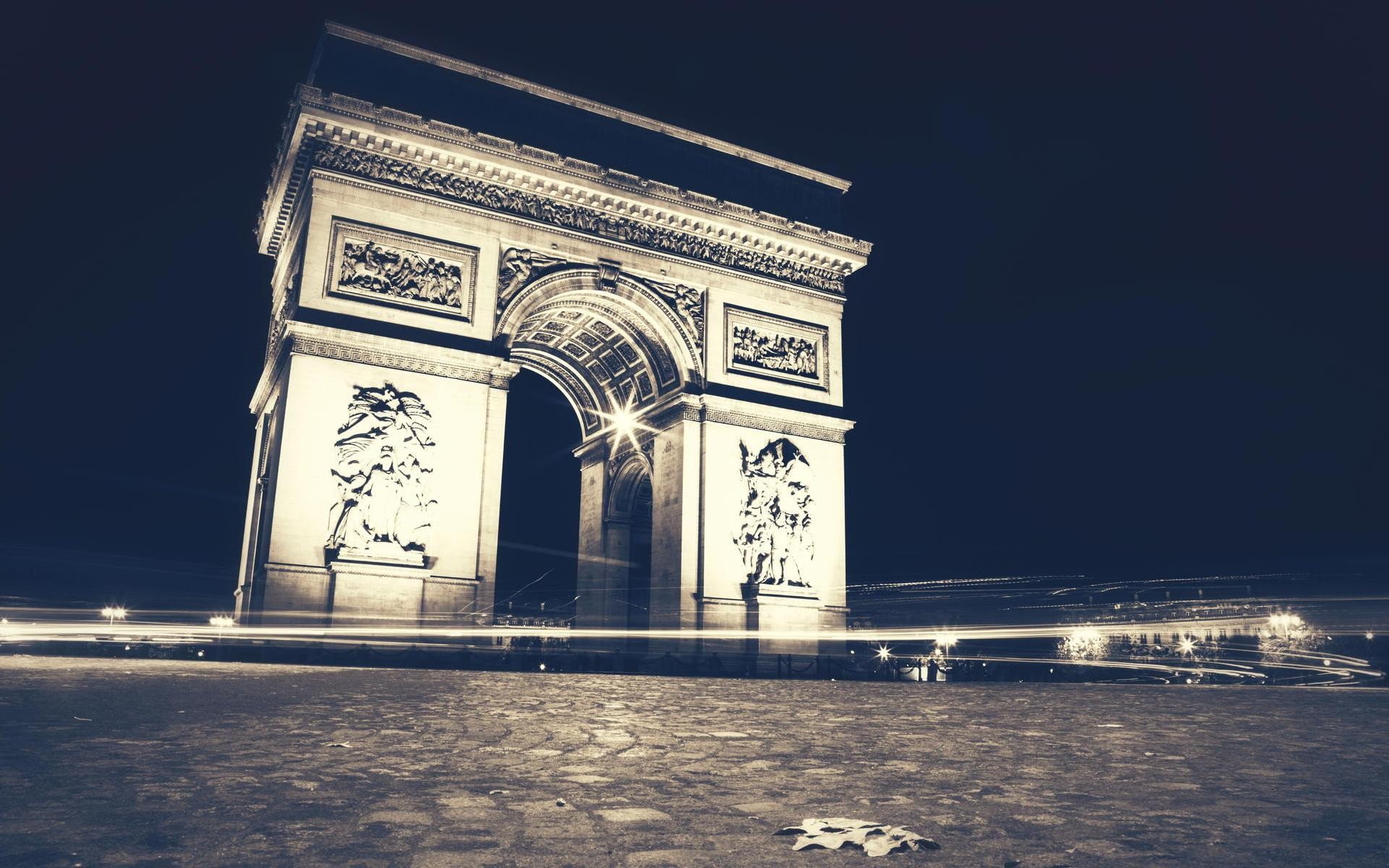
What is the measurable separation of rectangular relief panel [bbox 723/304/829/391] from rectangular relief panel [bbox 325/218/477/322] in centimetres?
575

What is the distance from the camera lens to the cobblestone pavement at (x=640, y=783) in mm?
2338

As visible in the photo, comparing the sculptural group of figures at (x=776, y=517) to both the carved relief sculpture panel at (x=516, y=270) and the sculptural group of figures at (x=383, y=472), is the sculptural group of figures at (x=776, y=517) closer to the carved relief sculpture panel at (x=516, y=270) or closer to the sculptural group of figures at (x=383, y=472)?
the carved relief sculpture panel at (x=516, y=270)

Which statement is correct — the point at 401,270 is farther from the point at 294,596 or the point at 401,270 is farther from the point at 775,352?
the point at 775,352

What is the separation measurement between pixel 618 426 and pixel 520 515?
34.5ft

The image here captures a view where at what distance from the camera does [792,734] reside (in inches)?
201

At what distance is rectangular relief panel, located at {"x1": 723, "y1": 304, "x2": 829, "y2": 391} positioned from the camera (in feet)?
66.8

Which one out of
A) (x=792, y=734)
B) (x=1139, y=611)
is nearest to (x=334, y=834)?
(x=792, y=734)

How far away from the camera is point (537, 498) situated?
32281 millimetres

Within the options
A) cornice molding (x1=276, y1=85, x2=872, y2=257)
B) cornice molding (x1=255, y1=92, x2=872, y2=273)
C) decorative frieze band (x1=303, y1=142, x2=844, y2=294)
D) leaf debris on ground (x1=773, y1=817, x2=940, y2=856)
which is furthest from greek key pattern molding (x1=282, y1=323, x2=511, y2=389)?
leaf debris on ground (x1=773, y1=817, x2=940, y2=856)

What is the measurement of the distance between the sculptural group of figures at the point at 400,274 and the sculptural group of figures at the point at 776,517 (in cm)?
676

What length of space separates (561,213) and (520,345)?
479cm

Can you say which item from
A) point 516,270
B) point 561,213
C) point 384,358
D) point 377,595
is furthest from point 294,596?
point 561,213

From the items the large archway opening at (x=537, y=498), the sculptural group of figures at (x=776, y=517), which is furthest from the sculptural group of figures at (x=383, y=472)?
the large archway opening at (x=537, y=498)

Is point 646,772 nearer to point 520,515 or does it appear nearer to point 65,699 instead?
point 65,699
